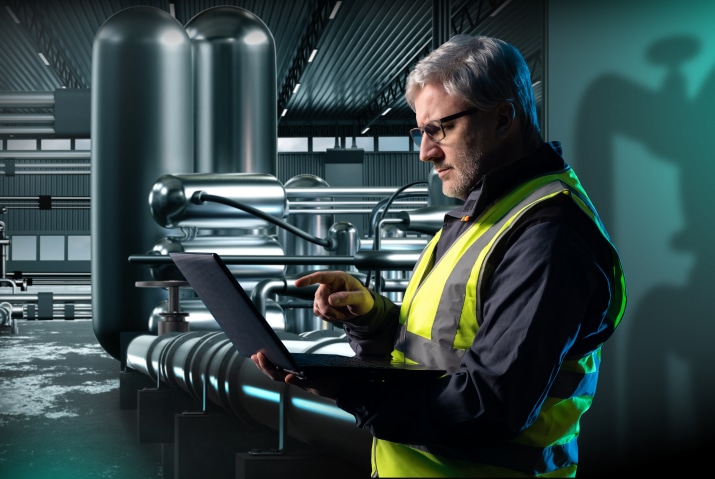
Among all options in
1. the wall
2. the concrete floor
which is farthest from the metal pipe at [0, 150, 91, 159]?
the wall

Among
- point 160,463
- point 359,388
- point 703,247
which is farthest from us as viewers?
point 160,463

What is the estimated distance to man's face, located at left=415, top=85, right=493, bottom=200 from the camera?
105 cm

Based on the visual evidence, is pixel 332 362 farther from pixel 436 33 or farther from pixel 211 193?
pixel 436 33

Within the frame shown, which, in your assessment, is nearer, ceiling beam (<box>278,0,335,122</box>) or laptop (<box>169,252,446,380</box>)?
laptop (<box>169,252,446,380</box>)

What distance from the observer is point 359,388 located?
0.96 m

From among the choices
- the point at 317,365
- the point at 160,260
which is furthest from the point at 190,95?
the point at 317,365

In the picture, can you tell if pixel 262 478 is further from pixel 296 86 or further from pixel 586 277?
pixel 296 86

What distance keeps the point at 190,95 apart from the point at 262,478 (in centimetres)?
287

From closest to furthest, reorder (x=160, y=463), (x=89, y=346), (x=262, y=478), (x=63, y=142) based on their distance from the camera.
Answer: (x=262, y=478) < (x=160, y=463) < (x=89, y=346) < (x=63, y=142)

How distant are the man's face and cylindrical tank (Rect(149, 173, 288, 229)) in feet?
7.87

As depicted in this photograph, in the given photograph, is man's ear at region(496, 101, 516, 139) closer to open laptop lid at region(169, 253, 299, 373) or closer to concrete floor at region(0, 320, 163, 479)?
open laptop lid at region(169, 253, 299, 373)

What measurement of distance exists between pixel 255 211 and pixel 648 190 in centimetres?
183

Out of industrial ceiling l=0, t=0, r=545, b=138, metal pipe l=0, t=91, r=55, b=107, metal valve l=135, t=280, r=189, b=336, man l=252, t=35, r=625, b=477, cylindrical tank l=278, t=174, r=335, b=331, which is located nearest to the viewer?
man l=252, t=35, r=625, b=477

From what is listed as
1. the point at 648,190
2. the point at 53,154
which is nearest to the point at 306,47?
the point at 53,154
